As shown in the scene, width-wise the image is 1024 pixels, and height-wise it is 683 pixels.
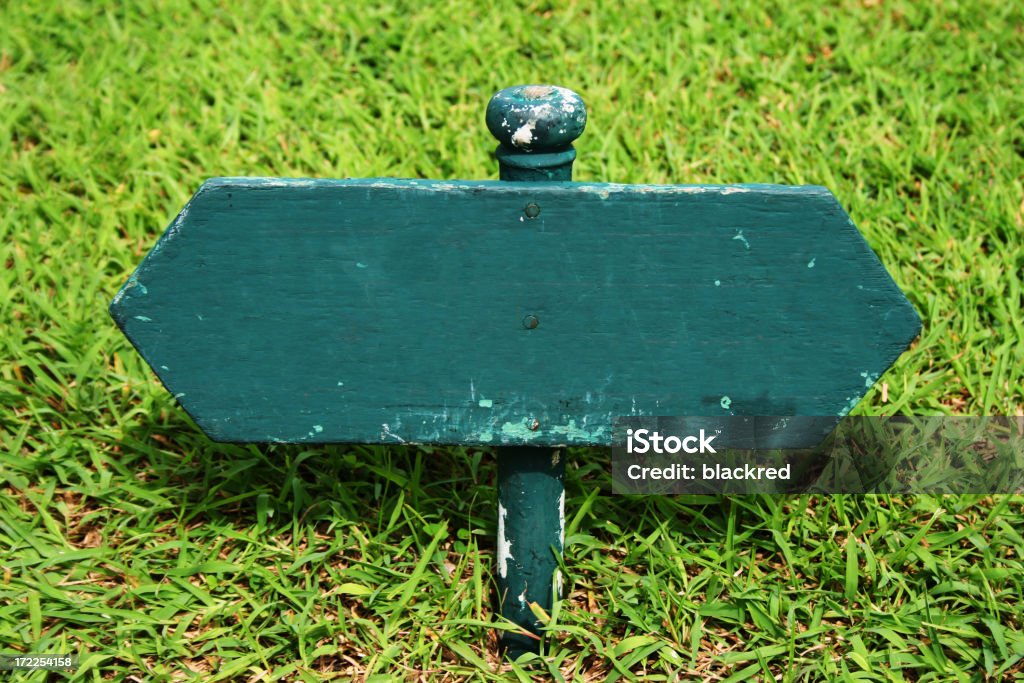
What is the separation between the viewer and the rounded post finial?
1631 mm

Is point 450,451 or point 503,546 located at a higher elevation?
point 503,546

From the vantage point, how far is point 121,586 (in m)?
2.21

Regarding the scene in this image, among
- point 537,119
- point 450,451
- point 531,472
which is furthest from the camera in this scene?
point 450,451

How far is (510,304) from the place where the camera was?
167cm

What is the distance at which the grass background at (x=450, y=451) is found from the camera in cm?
212

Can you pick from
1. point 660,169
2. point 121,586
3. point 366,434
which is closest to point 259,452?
point 121,586

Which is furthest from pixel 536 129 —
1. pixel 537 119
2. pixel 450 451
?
pixel 450 451

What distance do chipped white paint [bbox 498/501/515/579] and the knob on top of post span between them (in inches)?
27.1

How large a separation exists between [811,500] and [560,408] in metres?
0.93

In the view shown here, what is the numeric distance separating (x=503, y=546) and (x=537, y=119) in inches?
32.1

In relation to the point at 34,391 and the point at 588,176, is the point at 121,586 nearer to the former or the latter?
the point at 34,391

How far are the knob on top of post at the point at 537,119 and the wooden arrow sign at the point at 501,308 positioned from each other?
0.27 feet

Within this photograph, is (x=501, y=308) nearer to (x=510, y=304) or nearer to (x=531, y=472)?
(x=510, y=304)

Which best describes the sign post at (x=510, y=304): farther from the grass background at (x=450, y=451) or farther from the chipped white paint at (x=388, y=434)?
the grass background at (x=450, y=451)
